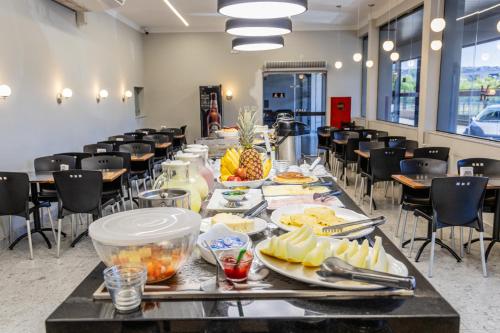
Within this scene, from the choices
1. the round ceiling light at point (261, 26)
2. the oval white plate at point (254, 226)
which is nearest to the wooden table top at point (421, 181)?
the round ceiling light at point (261, 26)

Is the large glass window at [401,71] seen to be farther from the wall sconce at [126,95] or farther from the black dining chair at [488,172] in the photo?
the wall sconce at [126,95]

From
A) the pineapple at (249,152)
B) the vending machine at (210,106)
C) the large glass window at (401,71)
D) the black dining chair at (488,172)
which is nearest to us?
the pineapple at (249,152)

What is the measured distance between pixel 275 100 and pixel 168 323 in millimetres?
11595

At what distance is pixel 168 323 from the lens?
103 centimetres

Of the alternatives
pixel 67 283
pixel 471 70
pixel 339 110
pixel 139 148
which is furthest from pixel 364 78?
pixel 67 283

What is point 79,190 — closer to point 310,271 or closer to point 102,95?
point 310,271

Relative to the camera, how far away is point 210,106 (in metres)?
11.8

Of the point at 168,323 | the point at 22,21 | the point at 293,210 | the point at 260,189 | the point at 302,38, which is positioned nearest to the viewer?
the point at 168,323

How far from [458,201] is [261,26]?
2.28 m

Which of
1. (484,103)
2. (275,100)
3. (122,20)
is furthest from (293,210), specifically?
(275,100)

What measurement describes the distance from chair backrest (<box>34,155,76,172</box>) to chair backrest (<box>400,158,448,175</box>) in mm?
4115

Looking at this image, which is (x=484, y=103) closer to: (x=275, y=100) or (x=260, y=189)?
(x=260, y=189)

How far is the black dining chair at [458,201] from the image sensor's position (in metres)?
3.62

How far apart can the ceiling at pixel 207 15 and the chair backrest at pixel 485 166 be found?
523 cm
